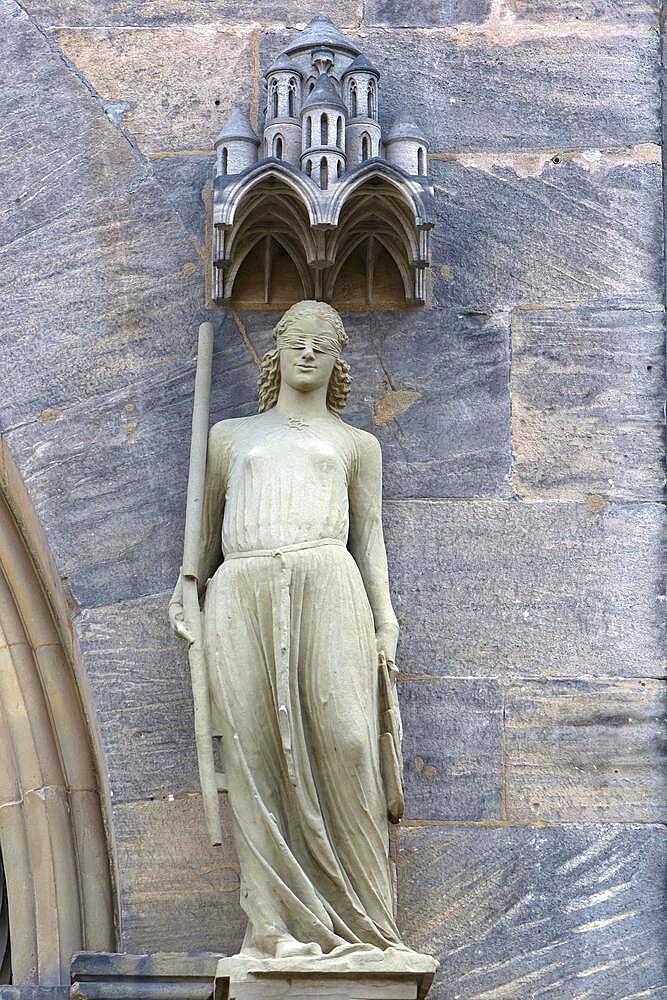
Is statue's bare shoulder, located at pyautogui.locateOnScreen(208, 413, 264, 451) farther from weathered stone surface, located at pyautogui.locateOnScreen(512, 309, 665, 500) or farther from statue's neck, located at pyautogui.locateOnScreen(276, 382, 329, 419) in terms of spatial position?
weathered stone surface, located at pyautogui.locateOnScreen(512, 309, 665, 500)

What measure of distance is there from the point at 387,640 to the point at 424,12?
2.31 metres

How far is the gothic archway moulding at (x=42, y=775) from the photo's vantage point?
6.59 metres

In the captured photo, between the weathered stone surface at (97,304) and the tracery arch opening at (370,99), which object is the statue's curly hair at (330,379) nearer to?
the weathered stone surface at (97,304)

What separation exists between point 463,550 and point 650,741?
81 centimetres

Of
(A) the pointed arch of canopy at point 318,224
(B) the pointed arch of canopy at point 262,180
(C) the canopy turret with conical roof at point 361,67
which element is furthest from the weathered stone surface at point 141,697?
(C) the canopy turret with conical roof at point 361,67

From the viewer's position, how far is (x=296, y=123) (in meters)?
6.84

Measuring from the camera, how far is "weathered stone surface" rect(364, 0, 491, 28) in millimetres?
7332

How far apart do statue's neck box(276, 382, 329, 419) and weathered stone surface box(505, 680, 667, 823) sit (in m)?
1.02

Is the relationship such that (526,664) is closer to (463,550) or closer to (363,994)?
(463,550)

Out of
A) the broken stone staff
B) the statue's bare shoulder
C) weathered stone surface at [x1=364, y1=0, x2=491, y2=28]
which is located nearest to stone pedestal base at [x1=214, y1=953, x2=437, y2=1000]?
the broken stone staff

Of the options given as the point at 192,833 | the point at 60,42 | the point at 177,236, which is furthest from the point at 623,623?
the point at 60,42

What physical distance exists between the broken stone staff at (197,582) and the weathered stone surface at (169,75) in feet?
2.71

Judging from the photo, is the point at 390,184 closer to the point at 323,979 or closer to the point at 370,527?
the point at 370,527

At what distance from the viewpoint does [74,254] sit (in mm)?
7086
